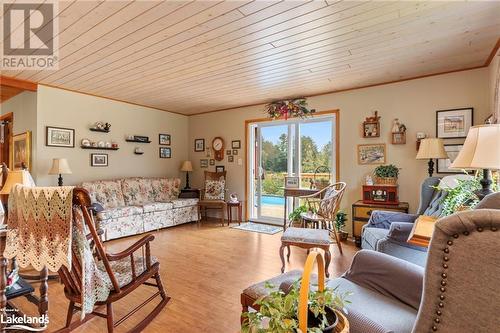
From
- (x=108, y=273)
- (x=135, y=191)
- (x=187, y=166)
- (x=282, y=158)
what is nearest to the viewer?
(x=108, y=273)

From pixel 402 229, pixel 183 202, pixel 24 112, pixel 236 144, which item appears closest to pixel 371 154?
pixel 402 229

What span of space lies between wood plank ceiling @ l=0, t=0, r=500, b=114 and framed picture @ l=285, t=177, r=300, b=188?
1.59 metres

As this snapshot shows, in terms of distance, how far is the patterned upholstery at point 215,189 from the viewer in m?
5.67

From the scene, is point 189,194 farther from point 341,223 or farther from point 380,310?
point 380,310

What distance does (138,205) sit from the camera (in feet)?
15.8

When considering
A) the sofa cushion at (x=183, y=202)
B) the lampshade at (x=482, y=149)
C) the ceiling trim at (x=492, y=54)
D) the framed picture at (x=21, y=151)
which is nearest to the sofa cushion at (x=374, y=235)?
the lampshade at (x=482, y=149)

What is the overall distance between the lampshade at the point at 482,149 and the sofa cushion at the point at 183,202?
15.2 ft

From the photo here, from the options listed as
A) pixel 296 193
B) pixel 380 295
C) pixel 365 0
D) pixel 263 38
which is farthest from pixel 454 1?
pixel 296 193

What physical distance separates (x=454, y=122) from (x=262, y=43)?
2814mm

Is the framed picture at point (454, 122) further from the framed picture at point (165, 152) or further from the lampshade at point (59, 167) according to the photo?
the lampshade at point (59, 167)

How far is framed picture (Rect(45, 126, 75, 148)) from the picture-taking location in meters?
4.18

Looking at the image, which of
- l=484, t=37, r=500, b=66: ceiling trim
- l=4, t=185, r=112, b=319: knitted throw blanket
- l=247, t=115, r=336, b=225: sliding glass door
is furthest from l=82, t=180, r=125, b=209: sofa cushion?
l=484, t=37, r=500, b=66: ceiling trim

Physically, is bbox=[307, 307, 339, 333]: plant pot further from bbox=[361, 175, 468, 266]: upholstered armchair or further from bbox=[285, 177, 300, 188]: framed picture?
bbox=[285, 177, 300, 188]: framed picture

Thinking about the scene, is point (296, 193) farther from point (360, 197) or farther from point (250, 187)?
point (250, 187)
